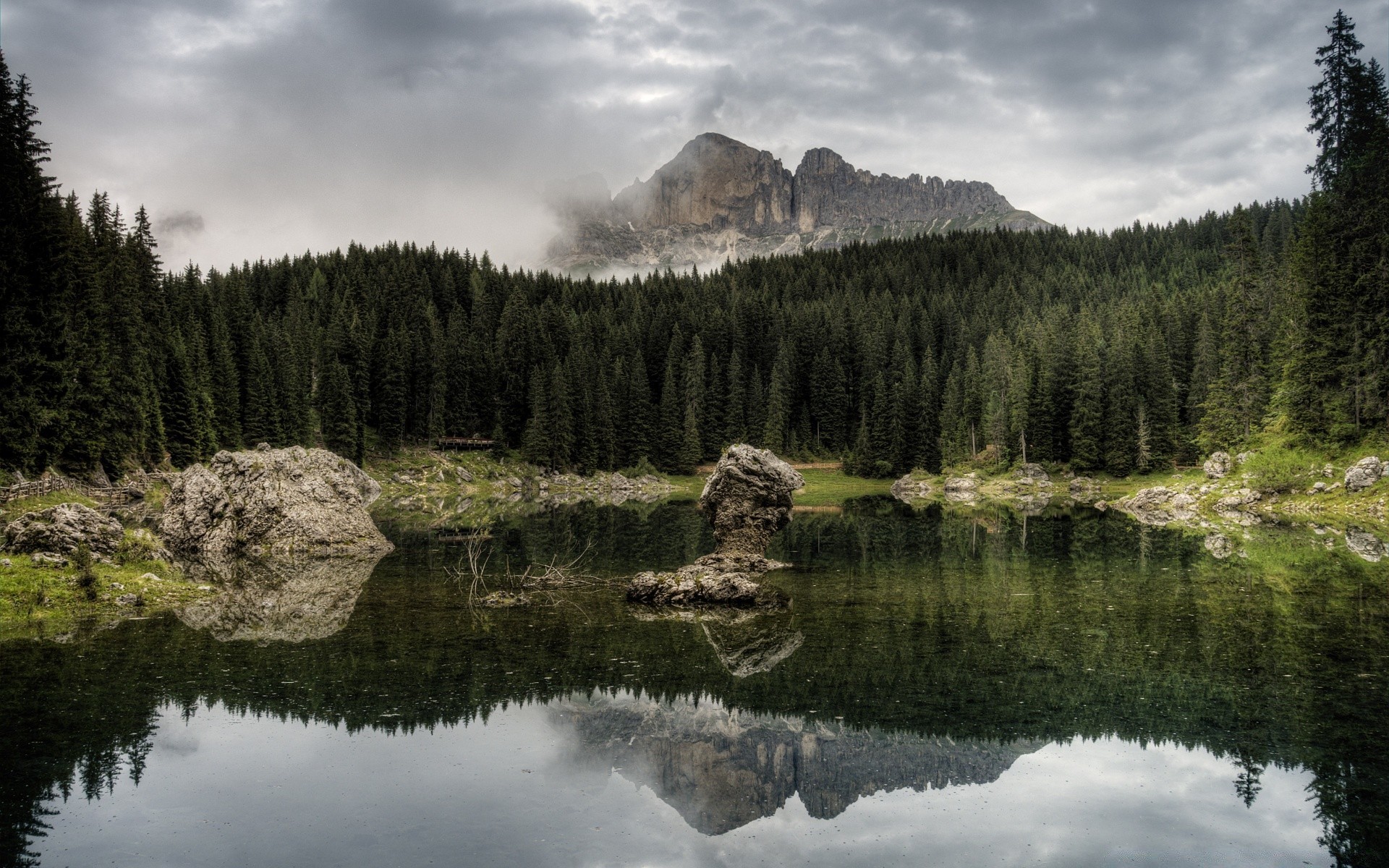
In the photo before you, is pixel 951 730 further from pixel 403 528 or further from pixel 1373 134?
pixel 1373 134

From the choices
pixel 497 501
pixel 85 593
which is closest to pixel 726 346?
pixel 497 501

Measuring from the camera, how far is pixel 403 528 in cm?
5650

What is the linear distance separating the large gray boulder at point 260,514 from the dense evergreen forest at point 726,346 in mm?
11149

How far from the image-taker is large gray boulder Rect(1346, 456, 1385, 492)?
2147 inches

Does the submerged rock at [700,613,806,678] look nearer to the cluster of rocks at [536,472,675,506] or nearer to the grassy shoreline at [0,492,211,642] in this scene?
the grassy shoreline at [0,492,211,642]

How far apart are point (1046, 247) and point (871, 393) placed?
90.1 meters

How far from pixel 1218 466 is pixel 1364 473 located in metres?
17.5

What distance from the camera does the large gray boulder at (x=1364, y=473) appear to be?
54531 mm

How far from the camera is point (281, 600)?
29.5m

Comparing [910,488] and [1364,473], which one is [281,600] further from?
[910,488]

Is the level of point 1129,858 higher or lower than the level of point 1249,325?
lower

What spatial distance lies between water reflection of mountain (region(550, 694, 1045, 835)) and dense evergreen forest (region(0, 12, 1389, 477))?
1825 inches

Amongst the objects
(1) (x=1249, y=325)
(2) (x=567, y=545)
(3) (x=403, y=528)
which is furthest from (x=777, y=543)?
(1) (x=1249, y=325)

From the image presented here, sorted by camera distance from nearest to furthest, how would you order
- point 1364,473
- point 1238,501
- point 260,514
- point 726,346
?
point 260,514 < point 1364,473 < point 1238,501 < point 726,346
